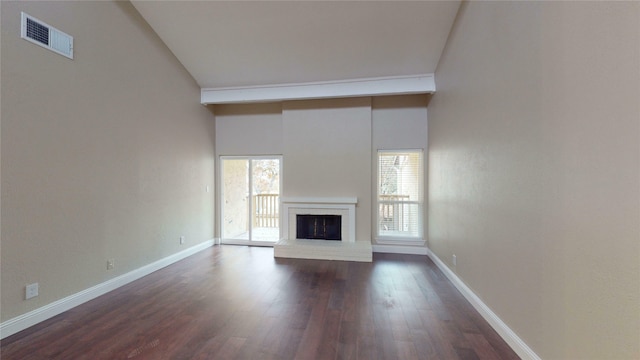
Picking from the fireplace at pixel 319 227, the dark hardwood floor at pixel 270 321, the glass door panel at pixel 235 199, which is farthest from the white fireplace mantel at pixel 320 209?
the dark hardwood floor at pixel 270 321

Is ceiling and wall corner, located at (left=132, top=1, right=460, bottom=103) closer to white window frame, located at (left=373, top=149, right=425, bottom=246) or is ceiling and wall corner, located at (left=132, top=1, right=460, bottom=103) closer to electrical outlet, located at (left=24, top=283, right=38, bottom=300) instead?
white window frame, located at (left=373, top=149, right=425, bottom=246)

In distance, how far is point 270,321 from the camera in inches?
101

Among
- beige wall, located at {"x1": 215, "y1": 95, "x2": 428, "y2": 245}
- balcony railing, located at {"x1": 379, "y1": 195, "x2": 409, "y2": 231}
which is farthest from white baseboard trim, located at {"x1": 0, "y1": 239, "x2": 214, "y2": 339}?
balcony railing, located at {"x1": 379, "y1": 195, "x2": 409, "y2": 231}

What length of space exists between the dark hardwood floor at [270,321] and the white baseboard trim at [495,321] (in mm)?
62

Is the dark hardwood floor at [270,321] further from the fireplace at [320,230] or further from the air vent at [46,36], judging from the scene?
the air vent at [46,36]

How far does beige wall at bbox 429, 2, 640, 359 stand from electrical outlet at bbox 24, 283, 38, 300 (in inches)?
172

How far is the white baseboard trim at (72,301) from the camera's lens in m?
2.35

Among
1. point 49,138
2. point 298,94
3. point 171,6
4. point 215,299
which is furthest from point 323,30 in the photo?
point 215,299

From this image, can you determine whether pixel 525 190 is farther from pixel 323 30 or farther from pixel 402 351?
pixel 323 30

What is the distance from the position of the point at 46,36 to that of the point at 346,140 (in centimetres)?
417

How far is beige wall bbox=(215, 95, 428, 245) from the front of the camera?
16.6ft

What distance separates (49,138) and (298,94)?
345 cm

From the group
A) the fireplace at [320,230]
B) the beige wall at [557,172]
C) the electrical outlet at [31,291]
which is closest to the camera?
the beige wall at [557,172]

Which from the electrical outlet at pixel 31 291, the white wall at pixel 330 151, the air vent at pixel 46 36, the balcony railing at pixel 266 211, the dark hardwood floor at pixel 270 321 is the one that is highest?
the air vent at pixel 46 36
